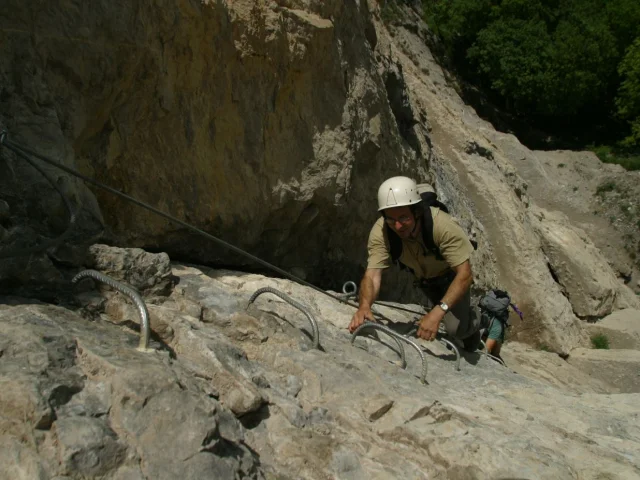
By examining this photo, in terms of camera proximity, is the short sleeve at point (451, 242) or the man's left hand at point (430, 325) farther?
the short sleeve at point (451, 242)

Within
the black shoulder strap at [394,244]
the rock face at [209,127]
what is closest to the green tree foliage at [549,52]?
the rock face at [209,127]

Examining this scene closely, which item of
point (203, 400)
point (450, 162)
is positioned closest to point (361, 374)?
point (203, 400)

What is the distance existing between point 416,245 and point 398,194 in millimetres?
581

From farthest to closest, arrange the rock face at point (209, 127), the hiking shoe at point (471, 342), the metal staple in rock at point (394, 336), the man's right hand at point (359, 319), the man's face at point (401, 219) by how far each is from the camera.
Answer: the hiking shoe at point (471, 342), the man's face at point (401, 219), the man's right hand at point (359, 319), the metal staple in rock at point (394, 336), the rock face at point (209, 127)

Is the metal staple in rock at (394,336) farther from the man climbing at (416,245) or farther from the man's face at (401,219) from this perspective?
the man's face at (401,219)

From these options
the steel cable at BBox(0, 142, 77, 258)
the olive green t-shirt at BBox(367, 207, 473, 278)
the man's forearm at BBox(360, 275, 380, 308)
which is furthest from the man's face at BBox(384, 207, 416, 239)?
the steel cable at BBox(0, 142, 77, 258)

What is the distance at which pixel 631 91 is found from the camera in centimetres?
2739

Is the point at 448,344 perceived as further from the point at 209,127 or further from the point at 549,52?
the point at 549,52

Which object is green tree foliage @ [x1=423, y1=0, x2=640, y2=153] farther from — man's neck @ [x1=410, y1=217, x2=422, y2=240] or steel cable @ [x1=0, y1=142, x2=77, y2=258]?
steel cable @ [x1=0, y1=142, x2=77, y2=258]

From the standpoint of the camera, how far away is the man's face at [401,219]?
5375mm

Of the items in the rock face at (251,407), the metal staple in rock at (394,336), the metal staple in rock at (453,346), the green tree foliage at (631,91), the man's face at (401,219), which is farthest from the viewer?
the green tree foliage at (631,91)

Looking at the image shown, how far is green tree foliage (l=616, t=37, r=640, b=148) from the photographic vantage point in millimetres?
27016

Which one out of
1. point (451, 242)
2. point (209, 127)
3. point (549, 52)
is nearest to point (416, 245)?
point (451, 242)

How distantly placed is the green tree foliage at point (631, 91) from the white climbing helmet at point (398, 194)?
24343mm
